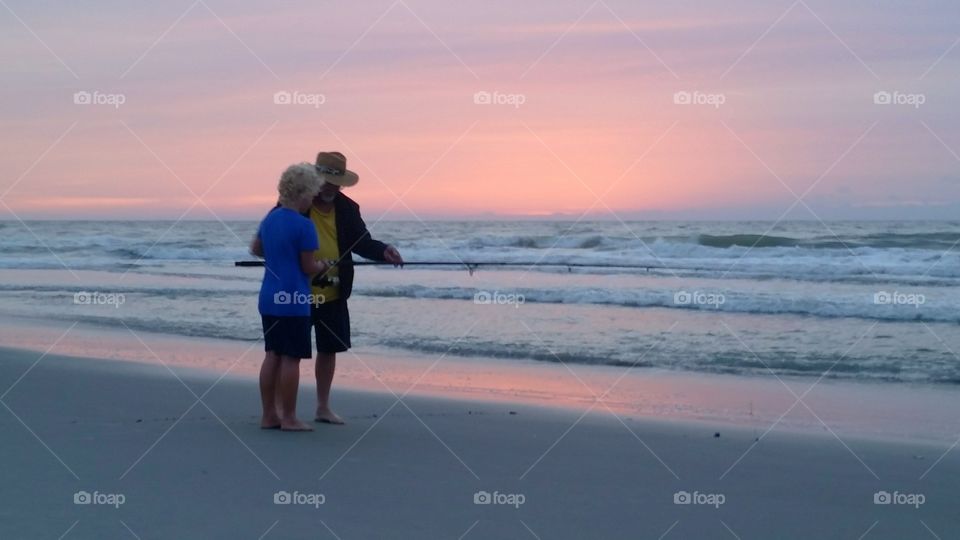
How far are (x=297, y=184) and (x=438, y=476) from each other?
1750 millimetres

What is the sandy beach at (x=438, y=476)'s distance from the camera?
4.33m

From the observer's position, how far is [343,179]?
6.24 meters

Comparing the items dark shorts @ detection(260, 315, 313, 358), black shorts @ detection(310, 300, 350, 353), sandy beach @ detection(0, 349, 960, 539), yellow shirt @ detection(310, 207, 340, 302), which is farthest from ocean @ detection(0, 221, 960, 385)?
dark shorts @ detection(260, 315, 313, 358)

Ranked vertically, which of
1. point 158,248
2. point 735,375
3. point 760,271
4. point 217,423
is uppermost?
point 158,248

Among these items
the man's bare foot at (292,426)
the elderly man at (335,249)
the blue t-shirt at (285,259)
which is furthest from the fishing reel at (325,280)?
the man's bare foot at (292,426)

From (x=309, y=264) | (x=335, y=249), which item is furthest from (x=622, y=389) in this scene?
(x=309, y=264)

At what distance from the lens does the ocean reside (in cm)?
1045

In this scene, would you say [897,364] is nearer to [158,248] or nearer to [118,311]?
[118,311]

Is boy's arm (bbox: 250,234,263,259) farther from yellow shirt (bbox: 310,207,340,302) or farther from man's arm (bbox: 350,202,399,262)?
man's arm (bbox: 350,202,399,262)

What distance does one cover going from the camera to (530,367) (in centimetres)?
957

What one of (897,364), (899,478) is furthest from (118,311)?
(899,478)

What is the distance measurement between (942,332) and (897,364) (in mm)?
2847

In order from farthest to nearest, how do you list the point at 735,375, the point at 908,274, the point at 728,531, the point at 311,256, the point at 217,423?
the point at 908,274
the point at 735,375
the point at 217,423
the point at 311,256
the point at 728,531

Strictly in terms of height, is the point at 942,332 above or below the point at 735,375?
above
